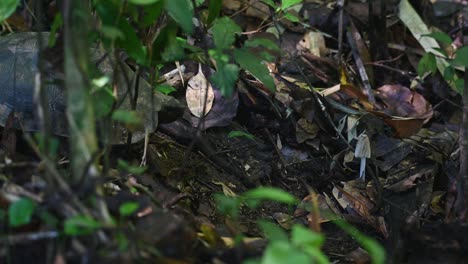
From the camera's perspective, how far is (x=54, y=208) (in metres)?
1.40

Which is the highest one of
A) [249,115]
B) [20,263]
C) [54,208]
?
[54,208]

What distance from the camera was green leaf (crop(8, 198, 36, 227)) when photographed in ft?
4.42

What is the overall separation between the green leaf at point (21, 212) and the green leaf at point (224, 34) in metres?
0.64

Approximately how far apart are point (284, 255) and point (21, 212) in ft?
1.71

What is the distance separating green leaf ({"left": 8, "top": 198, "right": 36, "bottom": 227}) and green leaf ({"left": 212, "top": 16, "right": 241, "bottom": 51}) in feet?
2.10

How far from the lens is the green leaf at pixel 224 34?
177 cm

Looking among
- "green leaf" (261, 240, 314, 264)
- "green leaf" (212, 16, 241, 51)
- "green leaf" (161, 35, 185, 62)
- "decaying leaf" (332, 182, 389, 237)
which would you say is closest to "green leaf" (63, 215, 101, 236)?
"green leaf" (261, 240, 314, 264)

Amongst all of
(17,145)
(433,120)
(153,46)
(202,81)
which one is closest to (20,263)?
(153,46)

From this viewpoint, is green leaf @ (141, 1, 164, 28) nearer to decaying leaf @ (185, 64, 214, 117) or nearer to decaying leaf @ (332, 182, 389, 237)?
decaying leaf @ (185, 64, 214, 117)

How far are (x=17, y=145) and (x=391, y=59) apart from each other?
6.79 feet

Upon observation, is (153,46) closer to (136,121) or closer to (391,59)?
(136,121)

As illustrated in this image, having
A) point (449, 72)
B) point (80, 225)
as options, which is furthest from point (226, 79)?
point (449, 72)

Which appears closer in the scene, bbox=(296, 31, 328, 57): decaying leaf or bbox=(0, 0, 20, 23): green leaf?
bbox=(0, 0, 20, 23): green leaf

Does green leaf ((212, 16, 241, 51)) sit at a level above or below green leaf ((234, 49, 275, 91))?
above
